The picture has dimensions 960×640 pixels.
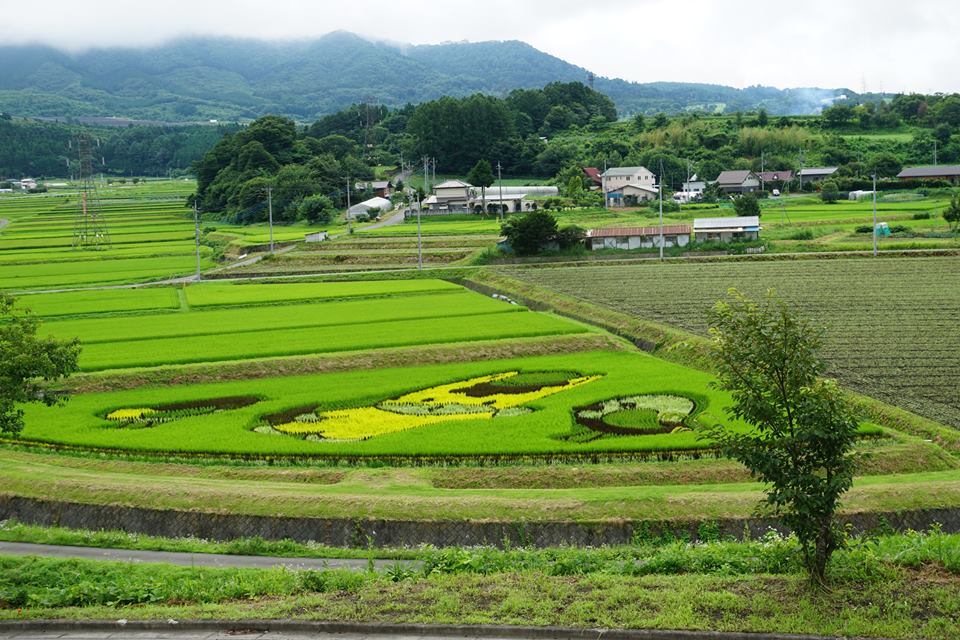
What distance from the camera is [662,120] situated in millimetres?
131375

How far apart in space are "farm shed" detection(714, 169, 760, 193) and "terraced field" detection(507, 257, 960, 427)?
43002 mm

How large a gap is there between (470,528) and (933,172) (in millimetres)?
84553

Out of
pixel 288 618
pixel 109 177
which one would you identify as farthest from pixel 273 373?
pixel 109 177

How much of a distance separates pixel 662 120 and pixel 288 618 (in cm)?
12366

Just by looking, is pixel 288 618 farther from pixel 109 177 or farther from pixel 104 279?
pixel 109 177

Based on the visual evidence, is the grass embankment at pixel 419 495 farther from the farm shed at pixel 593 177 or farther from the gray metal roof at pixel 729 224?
the farm shed at pixel 593 177

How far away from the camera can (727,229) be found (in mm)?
68188

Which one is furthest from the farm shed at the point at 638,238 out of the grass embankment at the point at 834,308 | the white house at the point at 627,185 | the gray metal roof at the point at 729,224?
the white house at the point at 627,185

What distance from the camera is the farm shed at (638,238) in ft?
225

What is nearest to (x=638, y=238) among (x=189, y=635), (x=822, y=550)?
(x=822, y=550)

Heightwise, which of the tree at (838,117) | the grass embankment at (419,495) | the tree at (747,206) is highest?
the tree at (838,117)

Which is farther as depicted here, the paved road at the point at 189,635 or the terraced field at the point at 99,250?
the terraced field at the point at 99,250

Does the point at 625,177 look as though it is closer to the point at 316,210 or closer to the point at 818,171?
the point at 818,171

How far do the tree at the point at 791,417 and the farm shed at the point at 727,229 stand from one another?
→ 177ft
